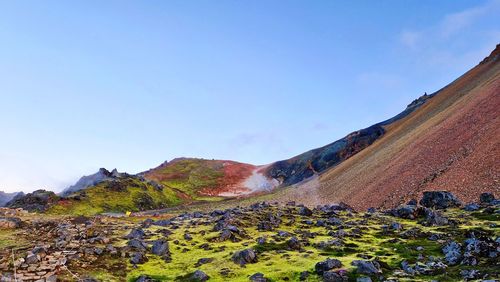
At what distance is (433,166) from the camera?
260 ft

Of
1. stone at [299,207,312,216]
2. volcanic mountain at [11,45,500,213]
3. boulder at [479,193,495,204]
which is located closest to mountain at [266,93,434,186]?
volcanic mountain at [11,45,500,213]

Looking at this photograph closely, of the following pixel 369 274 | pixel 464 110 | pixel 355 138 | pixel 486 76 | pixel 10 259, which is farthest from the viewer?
pixel 355 138

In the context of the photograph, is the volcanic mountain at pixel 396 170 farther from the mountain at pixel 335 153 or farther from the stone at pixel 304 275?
the stone at pixel 304 275

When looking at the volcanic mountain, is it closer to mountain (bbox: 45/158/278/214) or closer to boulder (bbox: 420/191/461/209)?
mountain (bbox: 45/158/278/214)

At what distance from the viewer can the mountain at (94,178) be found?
428 feet

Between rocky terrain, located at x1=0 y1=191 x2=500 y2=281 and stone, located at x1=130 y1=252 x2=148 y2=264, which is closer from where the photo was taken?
rocky terrain, located at x1=0 y1=191 x2=500 y2=281

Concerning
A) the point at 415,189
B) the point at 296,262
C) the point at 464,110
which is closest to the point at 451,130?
the point at 464,110

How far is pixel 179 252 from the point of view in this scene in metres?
35.8

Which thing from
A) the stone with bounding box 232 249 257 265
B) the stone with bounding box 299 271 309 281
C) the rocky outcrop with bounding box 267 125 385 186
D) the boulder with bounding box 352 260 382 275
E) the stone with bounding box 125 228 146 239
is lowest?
the boulder with bounding box 352 260 382 275

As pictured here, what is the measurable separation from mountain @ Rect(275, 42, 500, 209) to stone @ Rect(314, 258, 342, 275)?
40.2 metres

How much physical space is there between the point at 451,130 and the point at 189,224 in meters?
68.4

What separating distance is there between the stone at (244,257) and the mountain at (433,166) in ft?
137

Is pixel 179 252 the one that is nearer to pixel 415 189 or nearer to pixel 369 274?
pixel 369 274

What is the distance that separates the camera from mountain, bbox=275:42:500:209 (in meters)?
67.7
